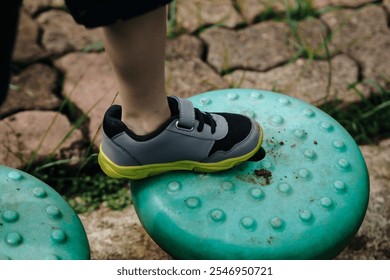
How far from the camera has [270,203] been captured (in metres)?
1.39

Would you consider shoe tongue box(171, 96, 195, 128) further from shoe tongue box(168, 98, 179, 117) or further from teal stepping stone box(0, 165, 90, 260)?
teal stepping stone box(0, 165, 90, 260)

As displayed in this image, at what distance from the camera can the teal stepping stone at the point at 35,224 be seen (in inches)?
50.3

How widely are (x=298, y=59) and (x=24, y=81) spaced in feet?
3.33

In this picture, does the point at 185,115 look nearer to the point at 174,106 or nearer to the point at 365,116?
the point at 174,106

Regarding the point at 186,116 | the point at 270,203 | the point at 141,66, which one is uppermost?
the point at 141,66

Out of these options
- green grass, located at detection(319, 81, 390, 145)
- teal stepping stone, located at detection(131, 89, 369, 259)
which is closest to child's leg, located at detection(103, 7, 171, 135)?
teal stepping stone, located at detection(131, 89, 369, 259)

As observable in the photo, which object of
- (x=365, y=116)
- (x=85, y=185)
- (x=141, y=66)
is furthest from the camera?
(x=365, y=116)

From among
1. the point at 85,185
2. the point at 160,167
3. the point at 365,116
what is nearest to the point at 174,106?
the point at 160,167

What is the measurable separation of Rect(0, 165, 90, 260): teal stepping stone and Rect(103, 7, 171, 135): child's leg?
26 centimetres

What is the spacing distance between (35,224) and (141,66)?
1.40 feet

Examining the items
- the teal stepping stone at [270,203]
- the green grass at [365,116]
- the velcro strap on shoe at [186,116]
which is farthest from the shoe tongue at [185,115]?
the green grass at [365,116]

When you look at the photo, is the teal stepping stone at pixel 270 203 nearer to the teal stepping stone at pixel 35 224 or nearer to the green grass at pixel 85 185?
the teal stepping stone at pixel 35 224

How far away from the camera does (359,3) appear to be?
2508 millimetres

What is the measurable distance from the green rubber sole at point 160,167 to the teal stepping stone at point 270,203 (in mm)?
20
